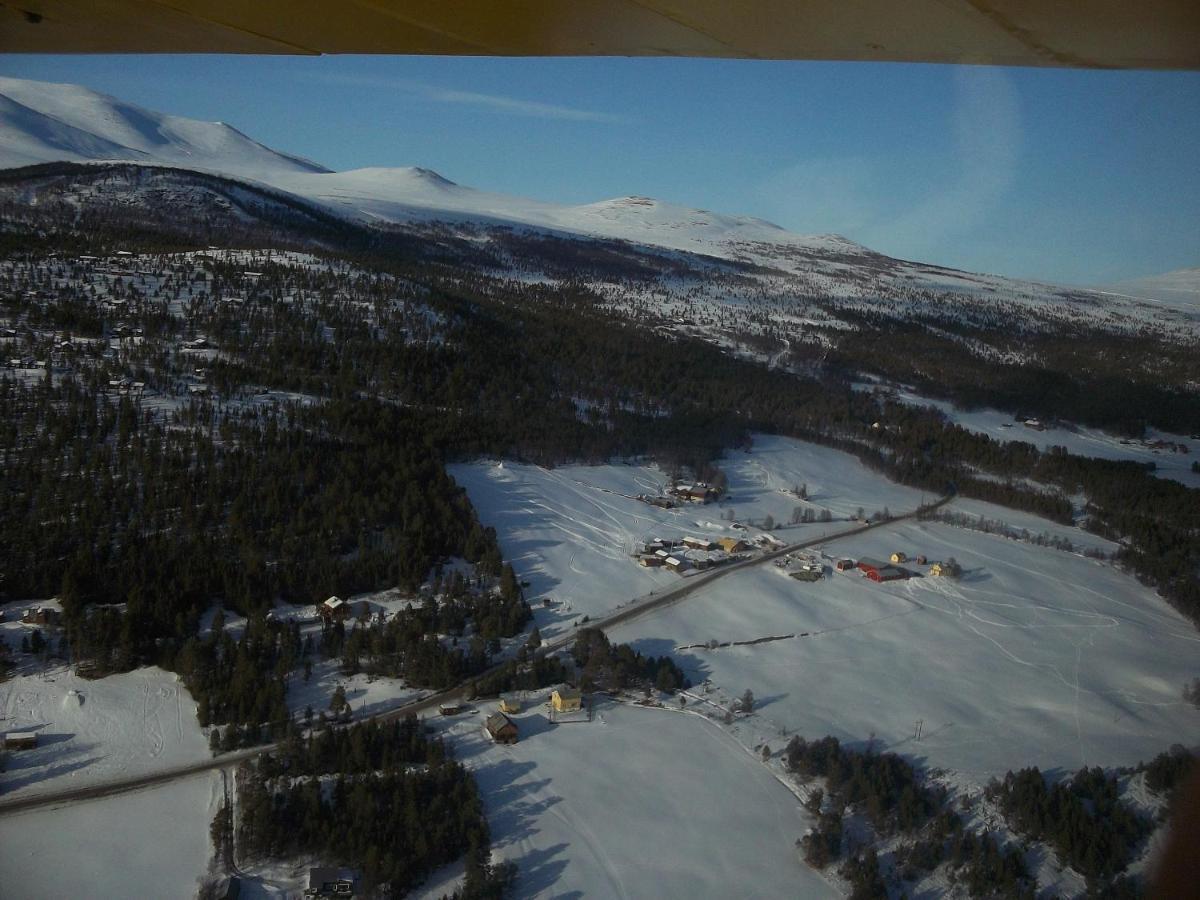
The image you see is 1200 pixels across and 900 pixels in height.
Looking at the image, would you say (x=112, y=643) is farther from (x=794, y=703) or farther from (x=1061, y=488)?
(x=1061, y=488)

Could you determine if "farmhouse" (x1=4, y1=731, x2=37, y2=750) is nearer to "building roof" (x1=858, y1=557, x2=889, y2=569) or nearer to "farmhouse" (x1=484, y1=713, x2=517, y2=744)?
"farmhouse" (x1=484, y1=713, x2=517, y2=744)

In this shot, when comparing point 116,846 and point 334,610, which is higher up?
point 334,610

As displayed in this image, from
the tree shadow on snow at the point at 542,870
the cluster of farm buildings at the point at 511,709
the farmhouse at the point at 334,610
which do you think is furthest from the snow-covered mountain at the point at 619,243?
the tree shadow on snow at the point at 542,870

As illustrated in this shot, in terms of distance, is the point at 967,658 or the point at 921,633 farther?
the point at 921,633

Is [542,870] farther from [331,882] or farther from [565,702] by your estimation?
[565,702]

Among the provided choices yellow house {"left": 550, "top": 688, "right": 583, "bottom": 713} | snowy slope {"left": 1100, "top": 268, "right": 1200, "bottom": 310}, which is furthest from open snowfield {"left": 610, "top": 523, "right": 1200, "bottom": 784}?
snowy slope {"left": 1100, "top": 268, "right": 1200, "bottom": 310}

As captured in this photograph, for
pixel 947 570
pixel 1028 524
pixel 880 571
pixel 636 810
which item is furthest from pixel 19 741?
pixel 1028 524

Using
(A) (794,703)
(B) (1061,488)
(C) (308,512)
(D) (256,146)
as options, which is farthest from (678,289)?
(D) (256,146)
